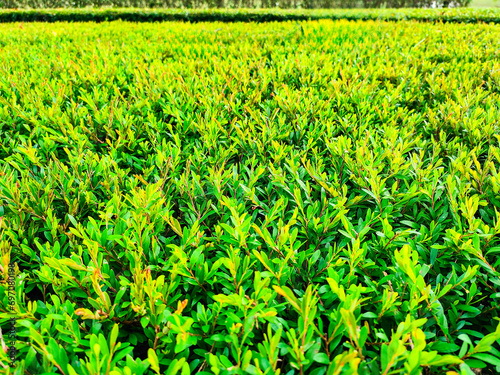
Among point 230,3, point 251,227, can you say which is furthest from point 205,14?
point 251,227

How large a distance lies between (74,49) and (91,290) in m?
4.79

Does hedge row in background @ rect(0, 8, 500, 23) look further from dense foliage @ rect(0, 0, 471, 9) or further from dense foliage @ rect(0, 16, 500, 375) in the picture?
dense foliage @ rect(0, 16, 500, 375)

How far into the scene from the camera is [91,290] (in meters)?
1.40

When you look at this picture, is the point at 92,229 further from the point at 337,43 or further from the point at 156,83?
the point at 337,43

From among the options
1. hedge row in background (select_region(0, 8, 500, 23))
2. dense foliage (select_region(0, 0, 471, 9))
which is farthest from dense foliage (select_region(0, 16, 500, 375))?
dense foliage (select_region(0, 0, 471, 9))

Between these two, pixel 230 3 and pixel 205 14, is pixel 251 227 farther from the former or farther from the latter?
pixel 230 3

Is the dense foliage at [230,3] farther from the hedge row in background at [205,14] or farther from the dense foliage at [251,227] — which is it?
the dense foliage at [251,227]

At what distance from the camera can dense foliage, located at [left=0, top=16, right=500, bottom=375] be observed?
1.16m

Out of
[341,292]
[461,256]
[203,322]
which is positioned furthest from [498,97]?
[203,322]

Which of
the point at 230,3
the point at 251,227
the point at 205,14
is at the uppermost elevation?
the point at 230,3

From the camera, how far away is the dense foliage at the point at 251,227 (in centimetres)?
116

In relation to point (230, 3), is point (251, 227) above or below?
below

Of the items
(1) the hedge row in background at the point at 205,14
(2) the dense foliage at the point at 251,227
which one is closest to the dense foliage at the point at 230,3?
(1) the hedge row in background at the point at 205,14

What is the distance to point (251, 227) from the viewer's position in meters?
1.76
